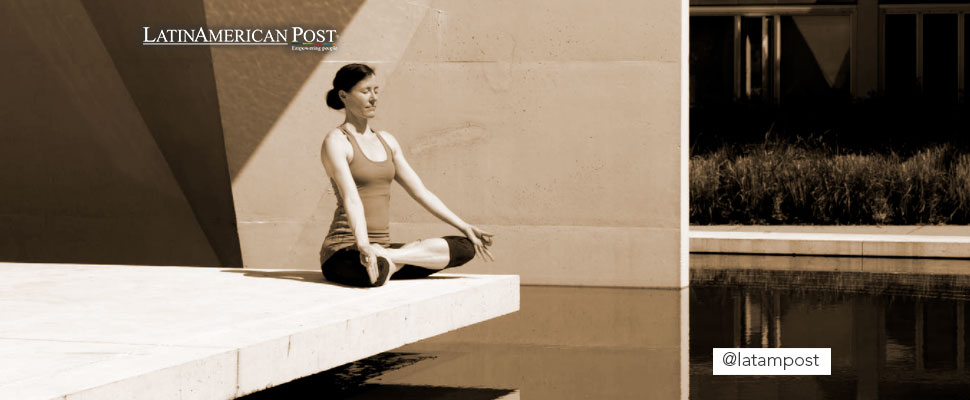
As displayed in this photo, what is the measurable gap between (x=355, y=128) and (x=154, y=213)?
532cm

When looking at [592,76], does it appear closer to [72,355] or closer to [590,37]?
[590,37]

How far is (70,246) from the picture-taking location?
13234 millimetres

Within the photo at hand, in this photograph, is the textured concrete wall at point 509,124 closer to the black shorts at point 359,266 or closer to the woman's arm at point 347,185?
the black shorts at point 359,266

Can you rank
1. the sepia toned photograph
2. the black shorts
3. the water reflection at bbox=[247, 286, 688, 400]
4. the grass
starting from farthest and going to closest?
1. the grass
2. the black shorts
3. the water reflection at bbox=[247, 286, 688, 400]
4. the sepia toned photograph

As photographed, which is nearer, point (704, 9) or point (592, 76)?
point (592, 76)

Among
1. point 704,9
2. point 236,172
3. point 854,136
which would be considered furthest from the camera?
point 704,9

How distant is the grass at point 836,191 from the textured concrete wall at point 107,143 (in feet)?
26.8

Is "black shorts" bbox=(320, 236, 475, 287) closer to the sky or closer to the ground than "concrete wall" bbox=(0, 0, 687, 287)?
closer to the ground

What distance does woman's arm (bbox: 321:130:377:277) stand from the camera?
762cm

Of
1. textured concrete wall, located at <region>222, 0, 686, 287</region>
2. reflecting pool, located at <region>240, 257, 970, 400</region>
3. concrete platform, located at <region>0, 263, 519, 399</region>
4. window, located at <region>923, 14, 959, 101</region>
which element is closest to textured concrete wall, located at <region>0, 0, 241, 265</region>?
textured concrete wall, located at <region>222, 0, 686, 287</region>

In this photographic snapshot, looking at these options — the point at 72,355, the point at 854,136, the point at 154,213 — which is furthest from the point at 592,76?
the point at 854,136

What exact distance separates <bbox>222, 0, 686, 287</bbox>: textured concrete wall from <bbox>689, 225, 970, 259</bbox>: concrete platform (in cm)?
377

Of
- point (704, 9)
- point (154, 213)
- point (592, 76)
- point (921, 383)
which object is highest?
point (704, 9)

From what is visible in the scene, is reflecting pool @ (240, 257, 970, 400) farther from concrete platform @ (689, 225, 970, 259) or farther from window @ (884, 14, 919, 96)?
window @ (884, 14, 919, 96)
